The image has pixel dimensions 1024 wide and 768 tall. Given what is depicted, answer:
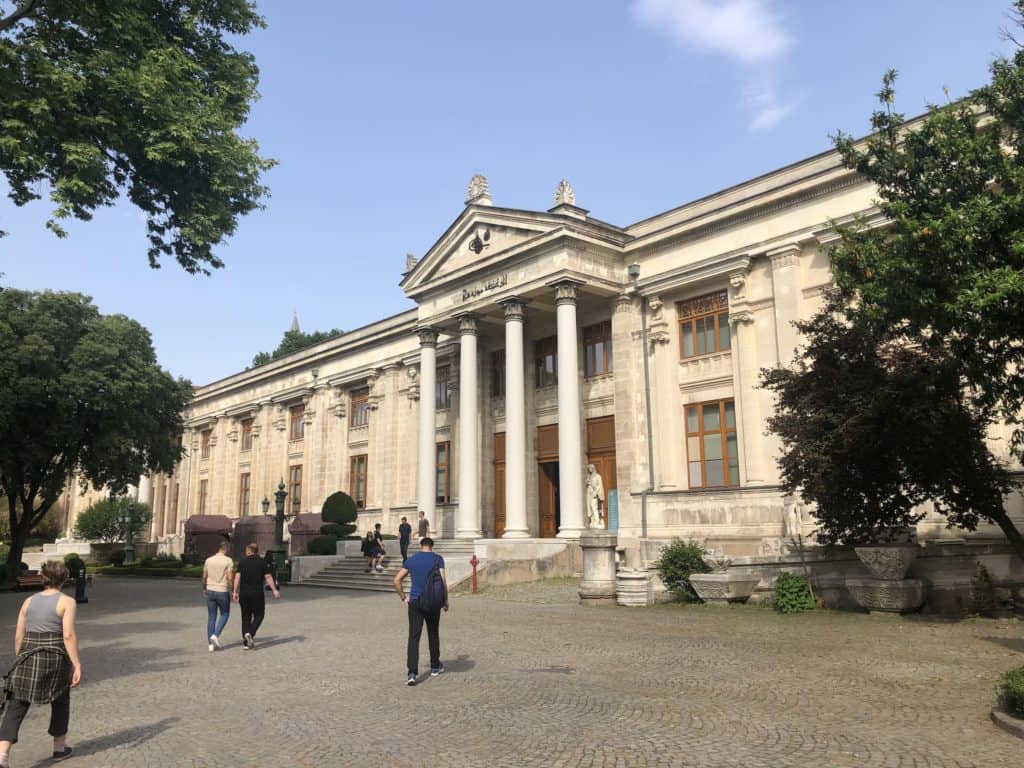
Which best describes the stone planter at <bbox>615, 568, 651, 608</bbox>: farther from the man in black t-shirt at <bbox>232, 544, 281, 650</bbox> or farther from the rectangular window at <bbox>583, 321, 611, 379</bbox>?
the rectangular window at <bbox>583, 321, 611, 379</bbox>

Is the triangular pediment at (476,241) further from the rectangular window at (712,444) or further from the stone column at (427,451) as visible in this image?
the rectangular window at (712,444)

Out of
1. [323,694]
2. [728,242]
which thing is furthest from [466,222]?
[323,694]

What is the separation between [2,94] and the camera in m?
12.9

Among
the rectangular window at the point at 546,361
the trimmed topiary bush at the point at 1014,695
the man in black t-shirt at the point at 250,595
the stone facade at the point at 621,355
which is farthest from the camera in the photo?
the rectangular window at the point at 546,361

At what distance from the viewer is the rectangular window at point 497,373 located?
3266cm

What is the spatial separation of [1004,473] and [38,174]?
18.3m

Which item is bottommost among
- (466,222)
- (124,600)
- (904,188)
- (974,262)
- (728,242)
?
(124,600)

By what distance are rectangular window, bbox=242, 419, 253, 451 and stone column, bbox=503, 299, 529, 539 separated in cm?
2734

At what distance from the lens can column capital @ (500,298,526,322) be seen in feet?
90.8

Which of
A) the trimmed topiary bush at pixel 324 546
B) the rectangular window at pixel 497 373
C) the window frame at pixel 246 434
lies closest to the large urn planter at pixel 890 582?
the rectangular window at pixel 497 373

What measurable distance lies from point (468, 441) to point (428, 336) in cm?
510

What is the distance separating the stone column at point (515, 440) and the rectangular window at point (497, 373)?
17.2 feet

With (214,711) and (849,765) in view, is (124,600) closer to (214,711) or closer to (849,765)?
(214,711)

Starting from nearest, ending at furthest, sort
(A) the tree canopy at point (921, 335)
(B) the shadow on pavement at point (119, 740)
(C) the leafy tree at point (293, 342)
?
(B) the shadow on pavement at point (119, 740), (A) the tree canopy at point (921, 335), (C) the leafy tree at point (293, 342)
